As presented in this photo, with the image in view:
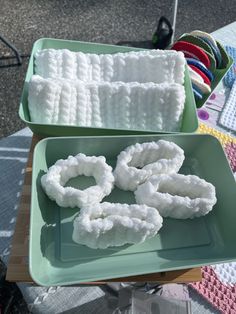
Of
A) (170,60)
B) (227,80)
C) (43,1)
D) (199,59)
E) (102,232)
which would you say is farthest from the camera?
(43,1)

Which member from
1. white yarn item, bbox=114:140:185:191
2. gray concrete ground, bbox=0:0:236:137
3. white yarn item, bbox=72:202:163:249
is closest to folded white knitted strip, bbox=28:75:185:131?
white yarn item, bbox=114:140:185:191

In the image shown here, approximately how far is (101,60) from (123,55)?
49mm

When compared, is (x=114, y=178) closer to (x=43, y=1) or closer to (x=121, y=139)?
(x=121, y=139)

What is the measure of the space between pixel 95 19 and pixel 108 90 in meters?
1.31

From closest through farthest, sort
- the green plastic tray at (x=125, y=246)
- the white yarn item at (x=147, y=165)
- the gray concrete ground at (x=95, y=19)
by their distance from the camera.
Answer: the green plastic tray at (x=125, y=246) → the white yarn item at (x=147, y=165) → the gray concrete ground at (x=95, y=19)

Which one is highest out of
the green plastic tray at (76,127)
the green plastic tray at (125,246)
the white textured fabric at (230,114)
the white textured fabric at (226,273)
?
the green plastic tray at (76,127)

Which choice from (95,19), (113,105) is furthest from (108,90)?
(95,19)

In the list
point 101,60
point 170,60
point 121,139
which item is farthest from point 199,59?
point 121,139

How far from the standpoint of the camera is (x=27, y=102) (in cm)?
72

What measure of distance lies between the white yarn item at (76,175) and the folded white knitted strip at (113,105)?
0.42 feet

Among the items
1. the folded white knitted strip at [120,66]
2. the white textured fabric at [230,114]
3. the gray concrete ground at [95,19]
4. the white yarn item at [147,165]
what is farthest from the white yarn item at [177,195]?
the gray concrete ground at [95,19]

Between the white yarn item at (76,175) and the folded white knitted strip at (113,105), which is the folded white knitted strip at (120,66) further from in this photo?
the white yarn item at (76,175)

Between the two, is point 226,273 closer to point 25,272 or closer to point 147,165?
point 147,165

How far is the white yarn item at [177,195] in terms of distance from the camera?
0.58 m
